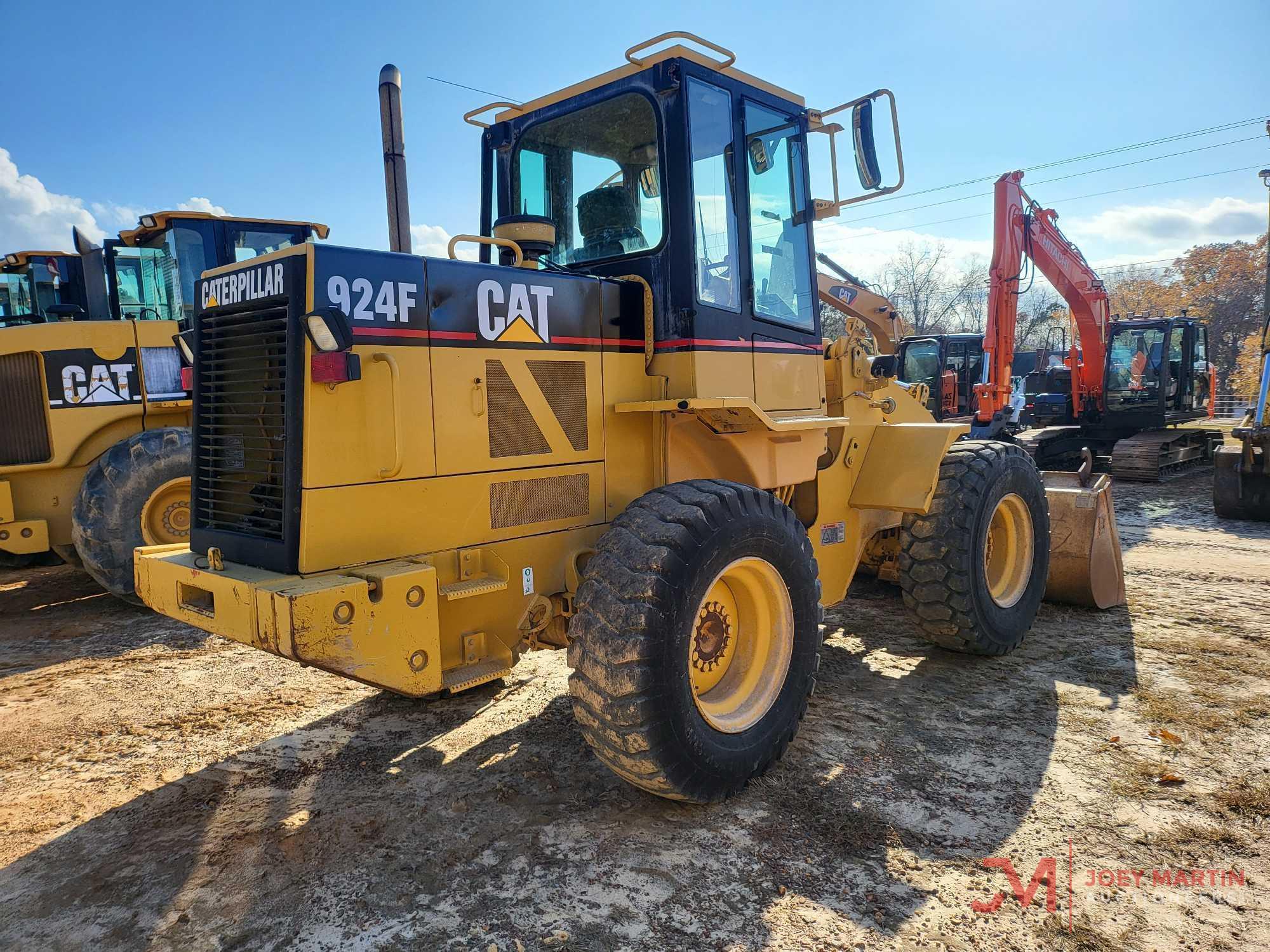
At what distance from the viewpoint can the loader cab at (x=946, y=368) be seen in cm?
1642

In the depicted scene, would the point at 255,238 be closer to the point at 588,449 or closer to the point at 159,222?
the point at 159,222

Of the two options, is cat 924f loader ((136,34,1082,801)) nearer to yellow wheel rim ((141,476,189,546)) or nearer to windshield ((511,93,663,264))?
windshield ((511,93,663,264))

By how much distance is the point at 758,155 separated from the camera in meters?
4.37

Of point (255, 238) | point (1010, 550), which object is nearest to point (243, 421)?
point (1010, 550)

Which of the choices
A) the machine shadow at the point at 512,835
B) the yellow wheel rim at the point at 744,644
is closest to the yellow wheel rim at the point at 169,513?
the machine shadow at the point at 512,835

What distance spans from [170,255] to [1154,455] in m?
13.6

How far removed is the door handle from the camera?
3.10 m

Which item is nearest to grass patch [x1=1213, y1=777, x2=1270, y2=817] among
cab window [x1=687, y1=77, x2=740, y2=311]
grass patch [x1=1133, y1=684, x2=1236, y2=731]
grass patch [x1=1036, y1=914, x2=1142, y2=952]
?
grass patch [x1=1133, y1=684, x2=1236, y2=731]

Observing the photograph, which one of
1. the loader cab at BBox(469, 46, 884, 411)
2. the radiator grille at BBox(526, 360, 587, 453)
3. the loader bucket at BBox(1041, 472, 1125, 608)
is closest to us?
the radiator grille at BBox(526, 360, 587, 453)

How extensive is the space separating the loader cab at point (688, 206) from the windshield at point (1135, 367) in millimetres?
12227

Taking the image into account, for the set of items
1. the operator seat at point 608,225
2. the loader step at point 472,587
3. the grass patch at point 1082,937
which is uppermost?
the operator seat at point 608,225

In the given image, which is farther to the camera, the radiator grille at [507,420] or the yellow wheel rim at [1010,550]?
the yellow wheel rim at [1010,550]

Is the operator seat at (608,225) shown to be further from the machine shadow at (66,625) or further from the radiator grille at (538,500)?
the machine shadow at (66,625)

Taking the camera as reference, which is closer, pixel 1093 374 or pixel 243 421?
pixel 243 421
